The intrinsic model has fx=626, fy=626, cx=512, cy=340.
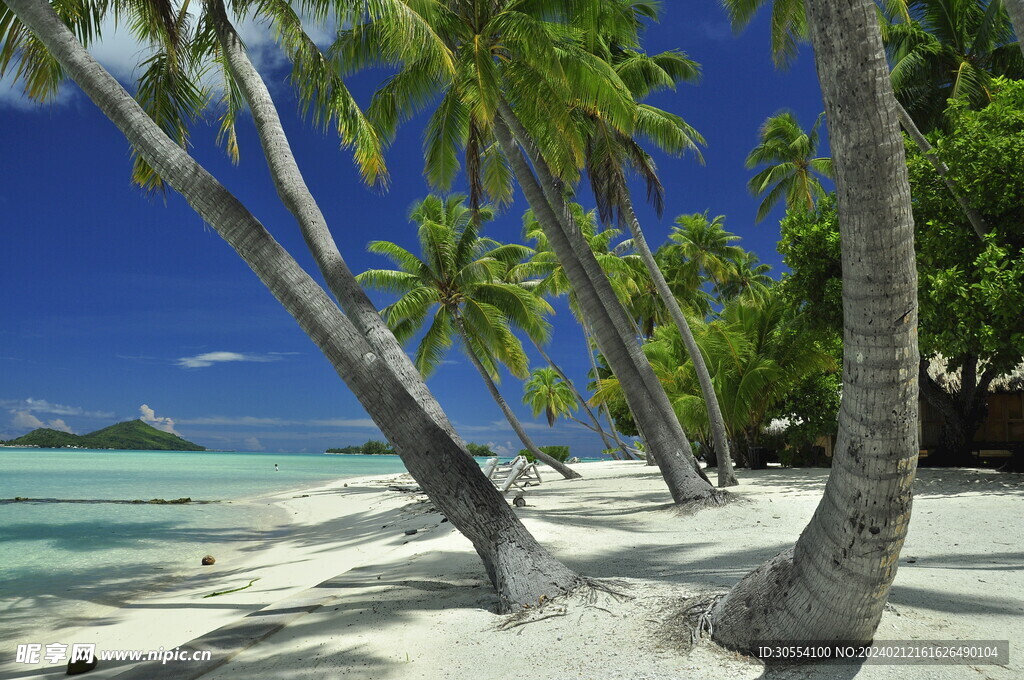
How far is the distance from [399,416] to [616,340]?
5477mm

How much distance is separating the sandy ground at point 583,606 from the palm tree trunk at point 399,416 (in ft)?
1.01

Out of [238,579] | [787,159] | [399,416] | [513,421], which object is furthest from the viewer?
[787,159]

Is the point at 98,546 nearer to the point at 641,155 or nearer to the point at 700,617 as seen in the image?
the point at 700,617

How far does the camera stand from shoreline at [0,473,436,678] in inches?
219

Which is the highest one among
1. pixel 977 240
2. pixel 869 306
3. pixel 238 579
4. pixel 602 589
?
pixel 977 240

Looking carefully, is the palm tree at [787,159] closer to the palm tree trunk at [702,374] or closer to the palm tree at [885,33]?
the palm tree at [885,33]

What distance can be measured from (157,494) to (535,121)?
2132 centimetres

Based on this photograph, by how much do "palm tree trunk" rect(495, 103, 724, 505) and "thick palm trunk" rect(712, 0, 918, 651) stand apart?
6.25 m

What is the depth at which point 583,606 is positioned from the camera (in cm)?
388

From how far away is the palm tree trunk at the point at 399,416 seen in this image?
4164 millimetres

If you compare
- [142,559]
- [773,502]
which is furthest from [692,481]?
[142,559]

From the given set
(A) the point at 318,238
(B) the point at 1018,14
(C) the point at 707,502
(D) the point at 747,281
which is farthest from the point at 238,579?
(D) the point at 747,281

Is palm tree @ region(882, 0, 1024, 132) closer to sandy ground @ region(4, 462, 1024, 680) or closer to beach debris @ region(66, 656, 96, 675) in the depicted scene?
sandy ground @ region(4, 462, 1024, 680)

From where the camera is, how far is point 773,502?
9.69 m
